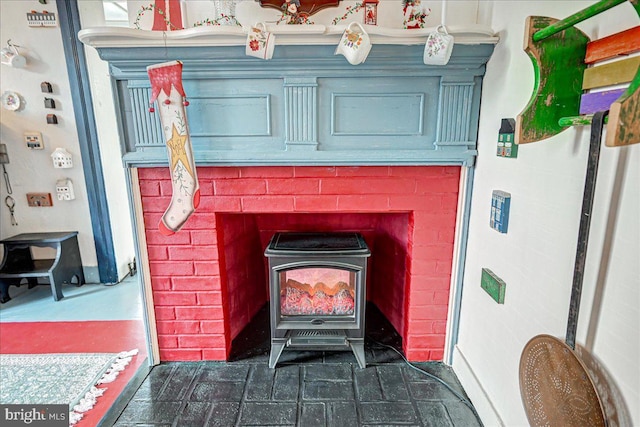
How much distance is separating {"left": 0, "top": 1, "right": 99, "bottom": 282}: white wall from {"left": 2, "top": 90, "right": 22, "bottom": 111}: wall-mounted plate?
3 centimetres

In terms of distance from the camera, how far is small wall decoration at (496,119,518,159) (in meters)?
1.31

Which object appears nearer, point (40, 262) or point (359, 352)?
point (359, 352)

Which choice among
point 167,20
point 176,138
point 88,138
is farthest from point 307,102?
point 88,138

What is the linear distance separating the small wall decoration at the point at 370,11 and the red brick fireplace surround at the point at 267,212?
70cm

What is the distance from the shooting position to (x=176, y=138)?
58.0 inches

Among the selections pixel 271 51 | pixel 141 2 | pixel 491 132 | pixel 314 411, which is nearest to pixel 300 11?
pixel 271 51

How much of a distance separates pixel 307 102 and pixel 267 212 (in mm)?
577

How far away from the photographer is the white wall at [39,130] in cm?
257

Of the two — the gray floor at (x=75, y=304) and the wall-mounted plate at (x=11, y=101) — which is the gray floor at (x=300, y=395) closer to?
the gray floor at (x=75, y=304)

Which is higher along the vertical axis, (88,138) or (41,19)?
(41,19)

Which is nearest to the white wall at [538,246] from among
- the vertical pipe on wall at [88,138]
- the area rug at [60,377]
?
the area rug at [60,377]

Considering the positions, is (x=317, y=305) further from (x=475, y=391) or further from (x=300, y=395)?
(x=475, y=391)

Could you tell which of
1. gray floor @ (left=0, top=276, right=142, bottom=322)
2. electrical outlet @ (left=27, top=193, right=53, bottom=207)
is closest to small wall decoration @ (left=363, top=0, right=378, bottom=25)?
gray floor @ (left=0, top=276, right=142, bottom=322)

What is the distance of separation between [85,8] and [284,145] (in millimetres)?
2222
